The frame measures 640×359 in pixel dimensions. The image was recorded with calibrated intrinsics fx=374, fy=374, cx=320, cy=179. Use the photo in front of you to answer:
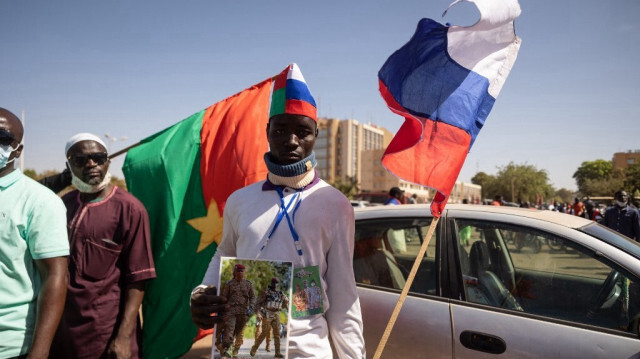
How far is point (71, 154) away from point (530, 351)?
3129 millimetres

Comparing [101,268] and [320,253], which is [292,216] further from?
[101,268]

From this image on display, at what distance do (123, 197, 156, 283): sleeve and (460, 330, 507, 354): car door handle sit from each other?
196 cm

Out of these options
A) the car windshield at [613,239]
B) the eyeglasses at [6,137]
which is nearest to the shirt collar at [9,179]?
the eyeglasses at [6,137]

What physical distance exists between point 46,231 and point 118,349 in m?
1.01

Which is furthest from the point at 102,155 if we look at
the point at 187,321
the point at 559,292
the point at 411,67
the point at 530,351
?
the point at 559,292

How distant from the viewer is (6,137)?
5.64ft

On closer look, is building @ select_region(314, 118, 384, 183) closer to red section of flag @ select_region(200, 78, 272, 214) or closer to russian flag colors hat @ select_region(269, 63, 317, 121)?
red section of flag @ select_region(200, 78, 272, 214)

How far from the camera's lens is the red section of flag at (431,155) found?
1.81 meters

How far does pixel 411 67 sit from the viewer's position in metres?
1.91

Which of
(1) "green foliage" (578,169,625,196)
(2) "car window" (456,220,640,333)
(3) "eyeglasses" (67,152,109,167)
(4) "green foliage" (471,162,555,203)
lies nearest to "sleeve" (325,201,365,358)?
(2) "car window" (456,220,640,333)

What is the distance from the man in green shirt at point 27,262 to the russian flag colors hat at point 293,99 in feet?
3.72

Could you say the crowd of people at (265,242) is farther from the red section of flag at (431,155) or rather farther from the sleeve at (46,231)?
the red section of flag at (431,155)

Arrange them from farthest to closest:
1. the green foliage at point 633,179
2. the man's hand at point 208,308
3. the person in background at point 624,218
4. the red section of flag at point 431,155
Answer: the green foliage at point 633,179 < the person in background at point 624,218 < the red section of flag at point 431,155 < the man's hand at point 208,308

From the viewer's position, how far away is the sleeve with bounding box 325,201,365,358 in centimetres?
147
